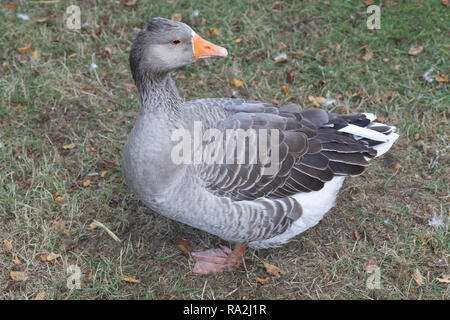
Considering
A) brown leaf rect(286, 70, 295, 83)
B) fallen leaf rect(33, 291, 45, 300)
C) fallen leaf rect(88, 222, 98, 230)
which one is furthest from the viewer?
brown leaf rect(286, 70, 295, 83)

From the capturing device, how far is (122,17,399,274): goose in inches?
105

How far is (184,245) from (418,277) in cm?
168

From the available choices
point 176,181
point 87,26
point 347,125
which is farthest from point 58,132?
point 347,125

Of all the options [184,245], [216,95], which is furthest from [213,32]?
[184,245]

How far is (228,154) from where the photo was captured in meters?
2.79

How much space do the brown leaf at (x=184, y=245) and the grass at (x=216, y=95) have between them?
6 cm

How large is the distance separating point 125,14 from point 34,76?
1.24m

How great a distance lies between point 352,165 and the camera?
3.04 meters

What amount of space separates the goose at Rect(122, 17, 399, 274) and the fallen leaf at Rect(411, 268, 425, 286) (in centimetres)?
77

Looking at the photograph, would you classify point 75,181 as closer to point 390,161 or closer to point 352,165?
point 352,165

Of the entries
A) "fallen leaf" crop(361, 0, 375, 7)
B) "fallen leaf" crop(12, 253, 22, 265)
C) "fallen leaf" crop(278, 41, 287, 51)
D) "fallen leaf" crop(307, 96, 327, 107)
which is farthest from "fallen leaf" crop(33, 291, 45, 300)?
"fallen leaf" crop(361, 0, 375, 7)

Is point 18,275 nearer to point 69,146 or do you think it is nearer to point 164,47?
point 69,146

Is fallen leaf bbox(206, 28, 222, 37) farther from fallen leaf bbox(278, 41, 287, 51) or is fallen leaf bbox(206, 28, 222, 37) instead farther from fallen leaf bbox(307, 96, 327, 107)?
fallen leaf bbox(307, 96, 327, 107)
